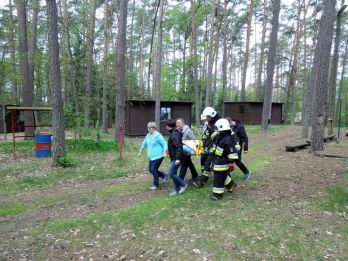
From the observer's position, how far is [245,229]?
454 cm

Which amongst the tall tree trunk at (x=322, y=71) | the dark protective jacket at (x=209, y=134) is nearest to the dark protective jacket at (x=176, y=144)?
the dark protective jacket at (x=209, y=134)

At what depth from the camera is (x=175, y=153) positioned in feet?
20.3

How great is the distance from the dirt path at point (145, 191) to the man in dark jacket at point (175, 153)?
520 mm

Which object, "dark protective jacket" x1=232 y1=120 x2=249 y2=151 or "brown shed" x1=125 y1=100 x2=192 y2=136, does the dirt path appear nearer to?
"dark protective jacket" x1=232 y1=120 x2=249 y2=151

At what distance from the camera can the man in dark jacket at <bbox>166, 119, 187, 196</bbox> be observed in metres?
6.07

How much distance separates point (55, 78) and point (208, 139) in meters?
6.05

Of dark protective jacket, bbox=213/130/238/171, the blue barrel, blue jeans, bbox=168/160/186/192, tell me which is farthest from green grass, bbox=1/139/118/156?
dark protective jacket, bbox=213/130/238/171

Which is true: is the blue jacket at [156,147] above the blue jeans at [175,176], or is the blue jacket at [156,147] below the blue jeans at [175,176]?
above

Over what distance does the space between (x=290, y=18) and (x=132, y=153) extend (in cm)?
2686

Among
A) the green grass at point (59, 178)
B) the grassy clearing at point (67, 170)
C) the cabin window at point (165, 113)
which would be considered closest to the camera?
the green grass at point (59, 178)

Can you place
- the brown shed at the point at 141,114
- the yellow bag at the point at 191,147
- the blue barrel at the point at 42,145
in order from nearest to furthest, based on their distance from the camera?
the yellow bag at the point at 191,147 < the blue barrel at the point at 42,145 < the brown shed at the point at 141,114

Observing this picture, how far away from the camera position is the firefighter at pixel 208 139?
6.21 meters

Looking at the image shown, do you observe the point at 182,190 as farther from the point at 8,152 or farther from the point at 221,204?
the point at 8,152

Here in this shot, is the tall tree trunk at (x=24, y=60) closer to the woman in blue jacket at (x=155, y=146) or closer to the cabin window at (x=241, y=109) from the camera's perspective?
the woman in blue jacket at (x=155, y=146)
